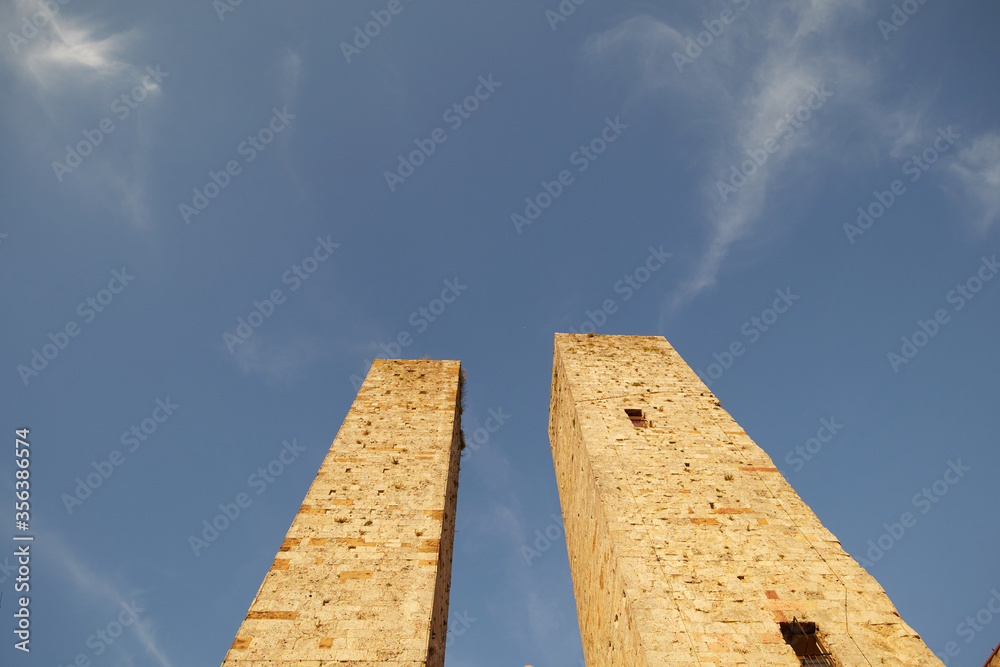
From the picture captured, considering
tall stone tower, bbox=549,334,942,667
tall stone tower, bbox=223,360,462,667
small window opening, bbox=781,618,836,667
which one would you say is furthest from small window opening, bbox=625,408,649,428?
small window opening, bbox=781,618,836,667

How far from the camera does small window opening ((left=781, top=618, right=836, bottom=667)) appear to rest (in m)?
5.77

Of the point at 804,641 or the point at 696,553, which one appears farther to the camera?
the point at 696,553

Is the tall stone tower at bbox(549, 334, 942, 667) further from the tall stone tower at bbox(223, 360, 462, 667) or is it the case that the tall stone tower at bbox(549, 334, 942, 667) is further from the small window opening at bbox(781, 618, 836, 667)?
the tall stone tower at bbox(223, 360, 462, 667)

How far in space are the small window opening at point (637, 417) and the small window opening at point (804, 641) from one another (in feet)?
13.0

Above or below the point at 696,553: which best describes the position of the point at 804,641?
below

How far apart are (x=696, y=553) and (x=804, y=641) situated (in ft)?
4.75

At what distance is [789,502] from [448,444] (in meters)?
5.82

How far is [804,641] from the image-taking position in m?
5.90

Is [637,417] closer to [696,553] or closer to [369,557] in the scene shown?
[696,553]

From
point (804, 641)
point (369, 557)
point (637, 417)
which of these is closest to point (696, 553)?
point (804, 641)

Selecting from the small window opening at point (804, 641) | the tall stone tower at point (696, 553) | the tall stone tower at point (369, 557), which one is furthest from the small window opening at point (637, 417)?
the small window opening at point (804, 641)

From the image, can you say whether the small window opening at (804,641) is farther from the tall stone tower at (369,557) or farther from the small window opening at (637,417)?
the tall stone tower at (369,557)

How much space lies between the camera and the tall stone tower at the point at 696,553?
5.74m

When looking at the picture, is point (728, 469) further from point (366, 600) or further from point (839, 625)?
point (366, 600)
